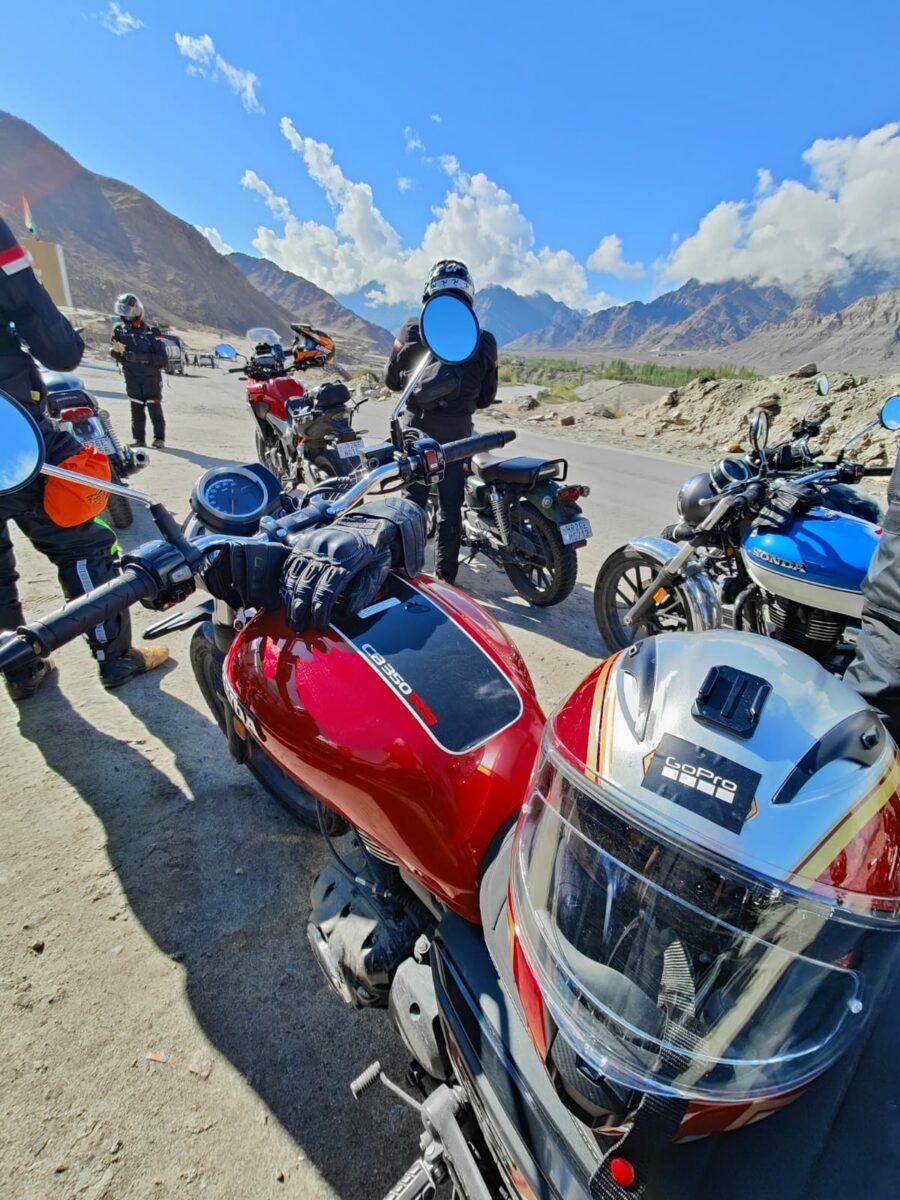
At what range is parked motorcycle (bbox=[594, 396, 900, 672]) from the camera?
7.31 ft

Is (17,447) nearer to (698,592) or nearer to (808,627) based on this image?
(698,592)

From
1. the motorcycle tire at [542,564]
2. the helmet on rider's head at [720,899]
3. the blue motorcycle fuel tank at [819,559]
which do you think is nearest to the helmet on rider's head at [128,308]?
the motorcycle tire at [542,564]

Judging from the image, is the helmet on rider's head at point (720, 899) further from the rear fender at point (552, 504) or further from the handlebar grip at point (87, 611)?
the rear fender at point (552, 504)

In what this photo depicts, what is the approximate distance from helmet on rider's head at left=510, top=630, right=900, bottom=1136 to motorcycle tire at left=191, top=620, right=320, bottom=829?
1.41 metres

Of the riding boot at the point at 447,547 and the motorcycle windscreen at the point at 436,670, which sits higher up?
the motorcycle windscreen at the point at 436,670

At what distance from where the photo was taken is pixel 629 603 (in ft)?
11.9

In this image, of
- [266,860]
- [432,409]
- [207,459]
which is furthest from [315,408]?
[266,860]

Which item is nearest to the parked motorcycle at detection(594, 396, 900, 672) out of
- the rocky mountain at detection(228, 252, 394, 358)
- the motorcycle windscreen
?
the motorcycle windscreen

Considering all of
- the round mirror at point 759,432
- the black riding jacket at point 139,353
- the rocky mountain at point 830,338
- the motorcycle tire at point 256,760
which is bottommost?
the motorcycle tire at point 256,760

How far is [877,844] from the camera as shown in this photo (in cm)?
72

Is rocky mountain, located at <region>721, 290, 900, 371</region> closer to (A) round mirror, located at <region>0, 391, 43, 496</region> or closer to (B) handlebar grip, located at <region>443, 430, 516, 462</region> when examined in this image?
(B) handlebar grip, located at <region>443, 430, 516, 462</region>

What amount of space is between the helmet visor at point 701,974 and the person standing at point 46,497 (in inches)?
91.3

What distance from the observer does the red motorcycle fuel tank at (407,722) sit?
3.79 ft

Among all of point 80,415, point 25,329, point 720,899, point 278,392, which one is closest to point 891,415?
point 720,899
